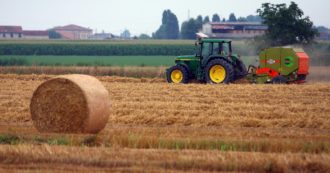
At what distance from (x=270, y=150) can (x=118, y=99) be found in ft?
26.2

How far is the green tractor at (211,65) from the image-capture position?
22.9m

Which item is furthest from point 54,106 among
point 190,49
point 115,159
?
point 190,49

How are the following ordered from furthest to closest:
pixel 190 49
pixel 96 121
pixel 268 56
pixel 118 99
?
1. pixel 190 49
2. pixel 268 56
3. pixel 118 99
4. pixel 96 121

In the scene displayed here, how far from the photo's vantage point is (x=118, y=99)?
60.2 ft

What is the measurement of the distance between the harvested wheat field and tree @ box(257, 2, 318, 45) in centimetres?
1812

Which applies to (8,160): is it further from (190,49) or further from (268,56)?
(190,49)

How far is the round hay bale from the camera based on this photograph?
12.6 m

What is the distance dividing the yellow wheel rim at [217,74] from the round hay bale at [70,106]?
1033cm

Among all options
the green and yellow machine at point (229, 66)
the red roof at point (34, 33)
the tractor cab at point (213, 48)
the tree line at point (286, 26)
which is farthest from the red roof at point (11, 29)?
the tractor cab at point (213, 48)

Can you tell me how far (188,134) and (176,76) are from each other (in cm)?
1129

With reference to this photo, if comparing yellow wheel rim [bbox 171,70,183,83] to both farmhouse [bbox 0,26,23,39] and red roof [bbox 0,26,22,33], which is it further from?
red roof [bbox 0,26,22,33]

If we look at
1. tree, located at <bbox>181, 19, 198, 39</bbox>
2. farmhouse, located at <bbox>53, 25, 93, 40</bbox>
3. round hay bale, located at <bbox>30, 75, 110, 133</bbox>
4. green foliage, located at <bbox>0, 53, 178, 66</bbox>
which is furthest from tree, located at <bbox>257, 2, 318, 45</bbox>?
farmhouse, located at <bbox>53, 25, 93, 40</bbox>

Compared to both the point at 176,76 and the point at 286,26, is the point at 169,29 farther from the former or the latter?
the point at 176,76

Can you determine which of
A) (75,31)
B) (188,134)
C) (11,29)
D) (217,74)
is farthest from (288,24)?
(75,31)
